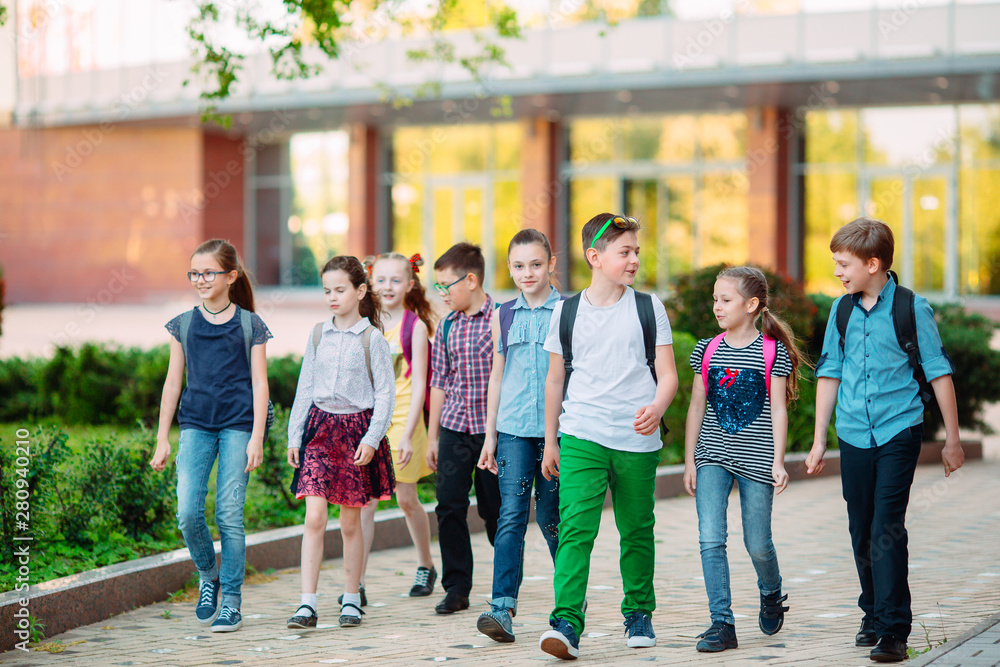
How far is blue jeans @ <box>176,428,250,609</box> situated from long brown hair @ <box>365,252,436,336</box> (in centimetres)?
120

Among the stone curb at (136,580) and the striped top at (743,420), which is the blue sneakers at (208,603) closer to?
the stone curb at (136,580)

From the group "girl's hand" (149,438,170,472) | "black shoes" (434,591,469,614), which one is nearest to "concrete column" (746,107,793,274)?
"black shoes" (434,591,469,614)

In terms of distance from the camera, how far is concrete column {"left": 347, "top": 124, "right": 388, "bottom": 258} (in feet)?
101

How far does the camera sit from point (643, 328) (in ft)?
14.8

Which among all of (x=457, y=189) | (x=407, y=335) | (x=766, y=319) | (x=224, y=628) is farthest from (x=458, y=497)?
(x=457, y=189)

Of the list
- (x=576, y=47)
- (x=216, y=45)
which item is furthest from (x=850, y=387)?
(x=576, y=47)

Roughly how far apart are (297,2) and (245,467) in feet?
13.4

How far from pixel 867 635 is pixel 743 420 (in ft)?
3.28

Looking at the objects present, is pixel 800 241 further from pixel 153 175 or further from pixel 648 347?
pixel 648 347

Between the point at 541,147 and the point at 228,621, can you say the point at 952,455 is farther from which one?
the point at 541,147

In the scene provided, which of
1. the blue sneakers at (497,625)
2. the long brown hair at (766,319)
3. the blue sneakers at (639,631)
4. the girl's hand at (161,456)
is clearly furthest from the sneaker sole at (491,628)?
the girl's hand at (161,456)

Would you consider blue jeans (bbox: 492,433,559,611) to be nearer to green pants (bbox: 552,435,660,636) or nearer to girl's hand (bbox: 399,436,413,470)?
green pants (bbox: 552,435,660,636)

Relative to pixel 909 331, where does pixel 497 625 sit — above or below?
below

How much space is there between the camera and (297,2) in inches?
312
